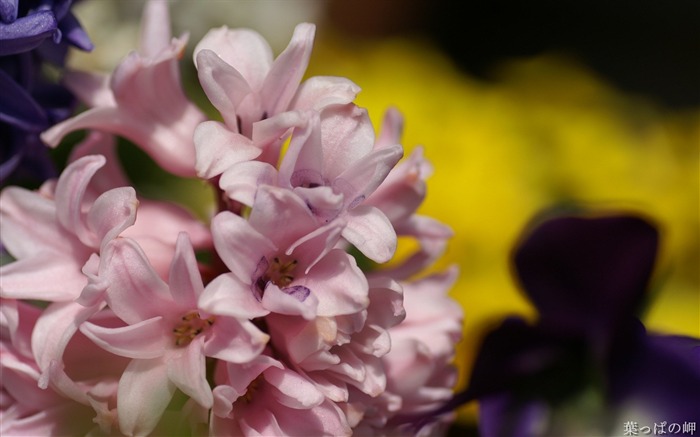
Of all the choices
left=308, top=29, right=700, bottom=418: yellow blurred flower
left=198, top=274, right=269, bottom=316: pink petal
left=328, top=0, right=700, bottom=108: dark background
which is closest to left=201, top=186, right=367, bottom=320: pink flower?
left=198, top=274, right=269, bottom=316: pink petal

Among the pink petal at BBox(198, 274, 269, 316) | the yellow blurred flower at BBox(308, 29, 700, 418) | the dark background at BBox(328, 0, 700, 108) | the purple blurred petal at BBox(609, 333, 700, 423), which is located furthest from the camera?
the dark background at BBox(328, 0, 700, 108)

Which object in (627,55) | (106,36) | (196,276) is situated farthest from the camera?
(627,55)

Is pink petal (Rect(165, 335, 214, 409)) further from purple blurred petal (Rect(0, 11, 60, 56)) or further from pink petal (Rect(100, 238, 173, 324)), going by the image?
purple blurred petal (Rect(0, 11, 60, 56))

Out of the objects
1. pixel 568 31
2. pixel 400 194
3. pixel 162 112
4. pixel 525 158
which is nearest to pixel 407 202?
pixel 400 194

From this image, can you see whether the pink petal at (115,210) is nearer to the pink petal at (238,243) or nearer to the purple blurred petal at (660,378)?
the pink petal at (238,243)

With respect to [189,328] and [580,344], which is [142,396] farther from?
[580,344]

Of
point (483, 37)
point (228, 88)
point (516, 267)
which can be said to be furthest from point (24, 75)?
point (483, 37)

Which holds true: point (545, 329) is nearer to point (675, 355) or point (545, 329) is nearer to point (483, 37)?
point (675, 355)
